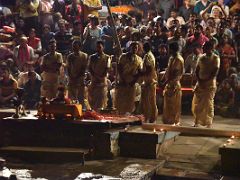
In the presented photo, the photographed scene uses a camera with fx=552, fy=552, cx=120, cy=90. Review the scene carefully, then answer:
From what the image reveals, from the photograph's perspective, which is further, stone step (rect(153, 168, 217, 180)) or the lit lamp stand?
the lit lamp stand

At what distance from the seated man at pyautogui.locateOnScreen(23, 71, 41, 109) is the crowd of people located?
0.03 metres

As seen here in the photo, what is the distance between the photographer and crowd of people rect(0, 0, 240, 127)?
12.5 m

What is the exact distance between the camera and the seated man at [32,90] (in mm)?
15555

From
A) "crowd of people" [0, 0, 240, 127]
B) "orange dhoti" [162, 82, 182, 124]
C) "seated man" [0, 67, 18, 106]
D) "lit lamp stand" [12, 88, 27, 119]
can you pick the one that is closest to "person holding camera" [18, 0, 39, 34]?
"crowd of people" [0, 0, 240, 127]

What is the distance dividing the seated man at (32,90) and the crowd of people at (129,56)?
0.09ft

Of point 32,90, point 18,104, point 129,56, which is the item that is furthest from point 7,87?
point 18,104

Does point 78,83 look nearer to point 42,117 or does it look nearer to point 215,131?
point 42,117

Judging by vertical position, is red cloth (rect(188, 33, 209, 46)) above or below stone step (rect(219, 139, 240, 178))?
above

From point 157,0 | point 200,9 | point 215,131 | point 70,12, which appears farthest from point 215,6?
point 215,131

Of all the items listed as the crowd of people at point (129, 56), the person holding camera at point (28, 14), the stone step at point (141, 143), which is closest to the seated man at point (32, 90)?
the crowd of people at point (129, 56)

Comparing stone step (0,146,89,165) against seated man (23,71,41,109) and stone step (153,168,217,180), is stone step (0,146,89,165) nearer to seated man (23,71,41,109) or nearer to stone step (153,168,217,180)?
stone step (153,168,217,180)

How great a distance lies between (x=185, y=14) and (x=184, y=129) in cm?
972

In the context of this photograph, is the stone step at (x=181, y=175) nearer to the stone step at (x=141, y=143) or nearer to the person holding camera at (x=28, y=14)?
the stone step at (x=141, y=143)

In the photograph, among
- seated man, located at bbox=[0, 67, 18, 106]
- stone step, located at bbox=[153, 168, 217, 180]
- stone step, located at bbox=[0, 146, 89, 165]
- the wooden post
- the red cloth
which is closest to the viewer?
stone step, located at bbox=[153, 168, 217, 180]
